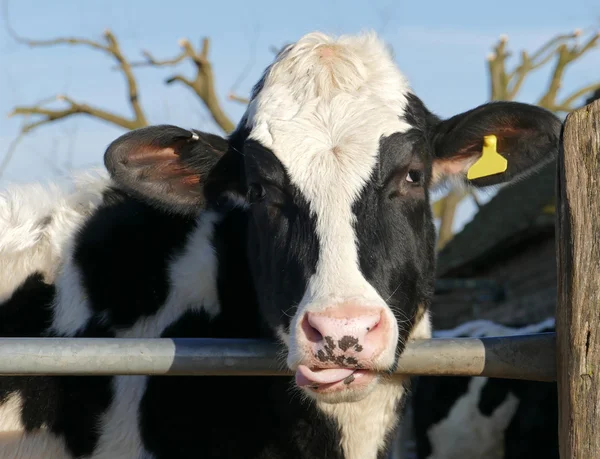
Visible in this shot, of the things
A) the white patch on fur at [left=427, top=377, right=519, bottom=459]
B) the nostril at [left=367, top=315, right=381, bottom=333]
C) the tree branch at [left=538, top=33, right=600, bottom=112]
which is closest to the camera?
the nostril at [left=367, top=315, right=381, bottom=333]

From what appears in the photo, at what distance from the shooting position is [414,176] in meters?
3.20

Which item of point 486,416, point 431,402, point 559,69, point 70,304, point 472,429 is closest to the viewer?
point 70,304

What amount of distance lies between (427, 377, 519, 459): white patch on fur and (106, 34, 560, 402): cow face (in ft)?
11.9

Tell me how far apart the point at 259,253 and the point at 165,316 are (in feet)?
1.36

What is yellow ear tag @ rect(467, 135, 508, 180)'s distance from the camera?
11.6 ft

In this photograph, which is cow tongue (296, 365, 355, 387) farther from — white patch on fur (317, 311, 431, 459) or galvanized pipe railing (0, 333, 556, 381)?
white patch on fur (317, 311, 431, 459)

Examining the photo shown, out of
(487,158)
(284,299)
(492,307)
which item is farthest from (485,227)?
(284,299)

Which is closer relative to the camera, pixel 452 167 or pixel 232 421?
pixel 232 421

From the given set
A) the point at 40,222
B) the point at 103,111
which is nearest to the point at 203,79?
the point at 103,111

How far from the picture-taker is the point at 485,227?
1133 cm

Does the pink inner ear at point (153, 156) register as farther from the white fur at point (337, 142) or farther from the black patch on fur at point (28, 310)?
the black patch on fur at point (28, 310)

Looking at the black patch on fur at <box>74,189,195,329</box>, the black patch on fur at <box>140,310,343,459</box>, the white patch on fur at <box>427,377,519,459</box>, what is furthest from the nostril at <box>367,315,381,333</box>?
the white patch on fur at <box>427,377,519,459</box>

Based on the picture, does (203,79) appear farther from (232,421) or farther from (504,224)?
(232,421)

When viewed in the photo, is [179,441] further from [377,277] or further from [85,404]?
[377,277]
